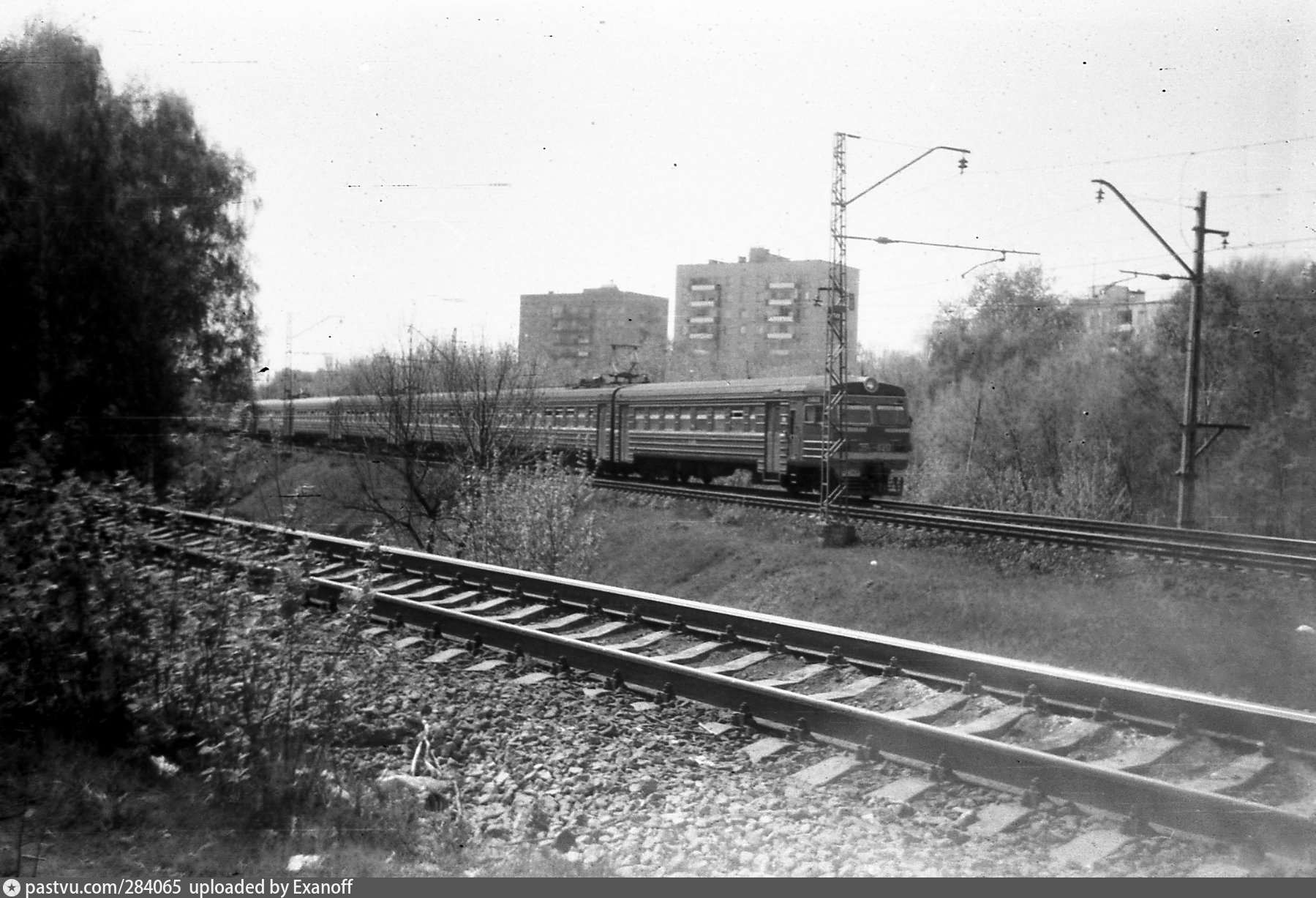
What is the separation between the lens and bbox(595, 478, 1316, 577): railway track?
14323 mm

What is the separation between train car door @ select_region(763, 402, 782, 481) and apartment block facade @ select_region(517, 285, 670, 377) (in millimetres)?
7625

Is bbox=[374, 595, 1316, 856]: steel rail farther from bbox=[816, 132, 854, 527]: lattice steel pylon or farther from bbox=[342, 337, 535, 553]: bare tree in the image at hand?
bbox=[342, 337, 535, 553]: bare tree

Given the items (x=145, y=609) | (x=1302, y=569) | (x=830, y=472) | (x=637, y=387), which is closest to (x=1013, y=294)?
(x=637, y=387)

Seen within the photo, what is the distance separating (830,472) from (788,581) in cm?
505

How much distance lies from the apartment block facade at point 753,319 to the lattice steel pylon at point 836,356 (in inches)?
1124

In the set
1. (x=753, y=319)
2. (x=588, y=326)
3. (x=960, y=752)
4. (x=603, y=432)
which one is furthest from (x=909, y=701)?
(x=753, y=319)

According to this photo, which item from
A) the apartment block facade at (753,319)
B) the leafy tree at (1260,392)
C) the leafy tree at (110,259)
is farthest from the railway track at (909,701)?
the apartment block facade at (753,319)

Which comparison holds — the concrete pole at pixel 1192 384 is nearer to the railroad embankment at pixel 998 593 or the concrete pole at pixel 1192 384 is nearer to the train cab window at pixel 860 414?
the railroad embankment at pixel 998 593

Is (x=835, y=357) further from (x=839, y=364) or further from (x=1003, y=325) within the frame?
(x=1003, y=325)

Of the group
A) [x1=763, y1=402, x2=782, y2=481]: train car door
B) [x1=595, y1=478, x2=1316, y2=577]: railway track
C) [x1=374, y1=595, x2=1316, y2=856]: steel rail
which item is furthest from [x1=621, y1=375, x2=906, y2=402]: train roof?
[x1=374, y1=595, x2=1316, y2=856]: steel rail

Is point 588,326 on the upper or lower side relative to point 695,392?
upper

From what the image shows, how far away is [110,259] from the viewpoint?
1959cm

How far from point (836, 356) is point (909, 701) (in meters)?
13.3

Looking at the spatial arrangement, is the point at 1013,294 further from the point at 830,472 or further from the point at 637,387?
the point at 830,472
